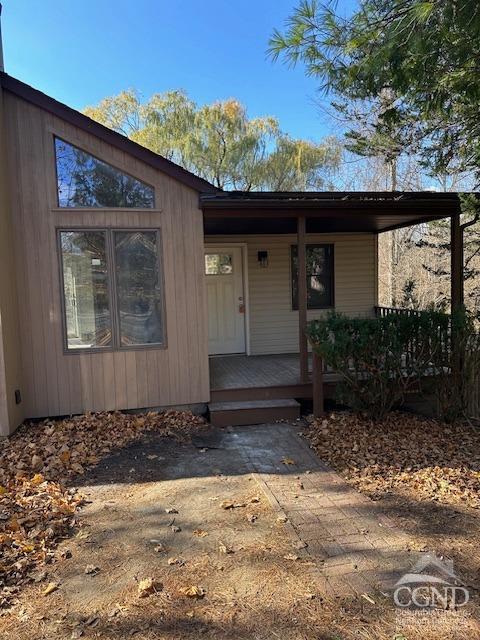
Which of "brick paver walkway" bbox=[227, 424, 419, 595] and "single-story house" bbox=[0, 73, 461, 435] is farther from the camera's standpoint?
"single-story house" bbox=[0, 73, 461, 435]

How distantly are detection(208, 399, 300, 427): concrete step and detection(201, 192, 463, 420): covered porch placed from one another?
6.2 inches

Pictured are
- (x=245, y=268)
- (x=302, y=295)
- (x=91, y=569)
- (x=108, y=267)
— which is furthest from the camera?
(x=245, y=268)

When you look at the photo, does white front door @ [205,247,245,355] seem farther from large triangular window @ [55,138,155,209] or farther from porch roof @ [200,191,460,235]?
large triangular window @ [55,138,155,209]

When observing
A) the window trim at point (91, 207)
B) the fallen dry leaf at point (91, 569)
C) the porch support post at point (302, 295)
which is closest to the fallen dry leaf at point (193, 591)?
the fallen dry leaf at point (91, 569)

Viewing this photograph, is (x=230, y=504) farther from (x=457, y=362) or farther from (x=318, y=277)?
(x=318, y=277)

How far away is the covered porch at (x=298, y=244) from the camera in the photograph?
604 cm

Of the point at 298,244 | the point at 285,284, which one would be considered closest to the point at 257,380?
the point at 298,244

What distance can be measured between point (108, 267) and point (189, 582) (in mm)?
4065

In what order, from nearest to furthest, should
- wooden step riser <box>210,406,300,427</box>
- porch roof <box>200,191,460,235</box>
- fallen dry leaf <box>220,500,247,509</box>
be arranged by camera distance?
fallen dry leaf <box>220,500,247,509</box>
wooden step riser <box>210,406,300,427</box>
porch roof <box>200,191,460,235</box>

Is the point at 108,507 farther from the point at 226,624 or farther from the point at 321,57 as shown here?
the point at 321,57

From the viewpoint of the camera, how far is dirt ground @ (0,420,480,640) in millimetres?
2156

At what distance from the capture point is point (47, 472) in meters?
4.14

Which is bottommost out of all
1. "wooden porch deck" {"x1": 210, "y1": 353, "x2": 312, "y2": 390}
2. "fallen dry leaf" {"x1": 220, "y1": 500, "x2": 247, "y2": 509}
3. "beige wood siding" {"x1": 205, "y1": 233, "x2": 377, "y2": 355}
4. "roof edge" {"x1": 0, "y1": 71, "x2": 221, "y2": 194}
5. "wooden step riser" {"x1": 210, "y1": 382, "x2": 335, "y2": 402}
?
"fallen dry leaf" {"x1": 220, "y1": 500, "x2": 247, "y2": 509}

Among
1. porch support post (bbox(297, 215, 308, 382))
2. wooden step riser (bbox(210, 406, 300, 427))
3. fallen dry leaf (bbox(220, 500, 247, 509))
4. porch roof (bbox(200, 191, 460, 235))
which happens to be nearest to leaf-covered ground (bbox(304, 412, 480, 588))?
wooden step riser (bbox(210, 406, 300, 427))
